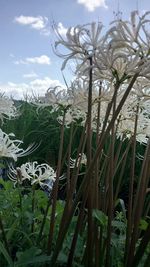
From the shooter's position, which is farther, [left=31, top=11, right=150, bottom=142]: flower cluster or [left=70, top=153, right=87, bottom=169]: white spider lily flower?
[left=70, top=153, right=87, bottom=169]: white spider lily flower

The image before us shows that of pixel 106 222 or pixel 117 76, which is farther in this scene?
pixel 106 222

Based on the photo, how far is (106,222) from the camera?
141 cm

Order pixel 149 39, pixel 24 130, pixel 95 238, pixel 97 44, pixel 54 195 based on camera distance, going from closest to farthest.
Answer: pixel 149 39, pixel 97 44, pixel 95 238, pixel 54 195, pixel 24 130

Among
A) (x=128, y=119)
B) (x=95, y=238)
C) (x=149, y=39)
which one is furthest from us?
(x=128, y=119)

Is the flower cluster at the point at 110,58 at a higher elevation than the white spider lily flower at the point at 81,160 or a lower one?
higher

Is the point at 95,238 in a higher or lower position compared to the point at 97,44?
lower

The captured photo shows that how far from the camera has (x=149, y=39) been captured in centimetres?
108

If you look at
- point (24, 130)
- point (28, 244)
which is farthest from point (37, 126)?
point (28, 244)

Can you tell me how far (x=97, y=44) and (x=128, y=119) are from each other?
524mm

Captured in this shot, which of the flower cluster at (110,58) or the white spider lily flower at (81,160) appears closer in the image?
the flower cluster at (110,58)

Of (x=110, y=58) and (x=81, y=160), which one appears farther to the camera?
(x=81, y=160)

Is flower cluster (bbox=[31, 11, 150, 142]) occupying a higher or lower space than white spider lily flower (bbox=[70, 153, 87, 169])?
higher

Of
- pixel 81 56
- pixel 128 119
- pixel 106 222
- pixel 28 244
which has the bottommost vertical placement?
pixel 28 244

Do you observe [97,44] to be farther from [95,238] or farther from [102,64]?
[95,238]
